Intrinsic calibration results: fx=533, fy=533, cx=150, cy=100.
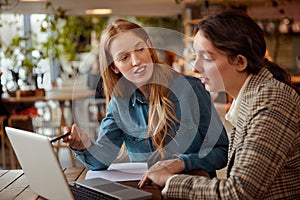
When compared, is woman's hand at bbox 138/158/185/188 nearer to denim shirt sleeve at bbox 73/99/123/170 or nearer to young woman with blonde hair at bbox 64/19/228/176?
young woman with blonde hair at bbox 64/19/228/176

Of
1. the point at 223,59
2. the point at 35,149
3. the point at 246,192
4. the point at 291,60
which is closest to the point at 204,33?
the point at 223,59

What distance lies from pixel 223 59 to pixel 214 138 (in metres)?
0.54

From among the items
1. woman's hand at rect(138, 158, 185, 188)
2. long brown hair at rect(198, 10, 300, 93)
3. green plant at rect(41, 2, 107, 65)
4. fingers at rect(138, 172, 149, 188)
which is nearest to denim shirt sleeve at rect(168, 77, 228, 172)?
woman's hand at rect(138, 158, 185, 188)

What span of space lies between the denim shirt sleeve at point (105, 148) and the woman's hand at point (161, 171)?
35 cm

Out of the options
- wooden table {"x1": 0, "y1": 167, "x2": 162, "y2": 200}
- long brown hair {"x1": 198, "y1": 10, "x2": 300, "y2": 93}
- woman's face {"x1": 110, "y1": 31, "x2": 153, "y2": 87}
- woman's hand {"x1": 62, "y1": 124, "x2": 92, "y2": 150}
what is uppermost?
long brown hair {"x1": 198, "y1": 10, "x2": 300, "y2": 93}

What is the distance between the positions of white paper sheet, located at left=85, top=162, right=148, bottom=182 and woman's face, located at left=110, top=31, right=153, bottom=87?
344 millimetres

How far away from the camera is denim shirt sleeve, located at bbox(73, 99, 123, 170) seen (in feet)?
6.82

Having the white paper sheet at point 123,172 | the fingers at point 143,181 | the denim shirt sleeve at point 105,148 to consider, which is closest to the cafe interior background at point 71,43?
the denim shirt sleeve at point 105,148

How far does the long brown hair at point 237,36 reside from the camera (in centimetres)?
152

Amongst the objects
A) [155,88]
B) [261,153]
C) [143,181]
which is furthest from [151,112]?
[261,153]

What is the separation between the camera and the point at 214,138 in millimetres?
2021

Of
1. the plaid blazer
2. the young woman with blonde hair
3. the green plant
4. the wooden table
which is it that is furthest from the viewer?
the green plant

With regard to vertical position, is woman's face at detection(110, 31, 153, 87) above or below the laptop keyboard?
above

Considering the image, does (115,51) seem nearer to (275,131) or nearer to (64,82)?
(275,131)
